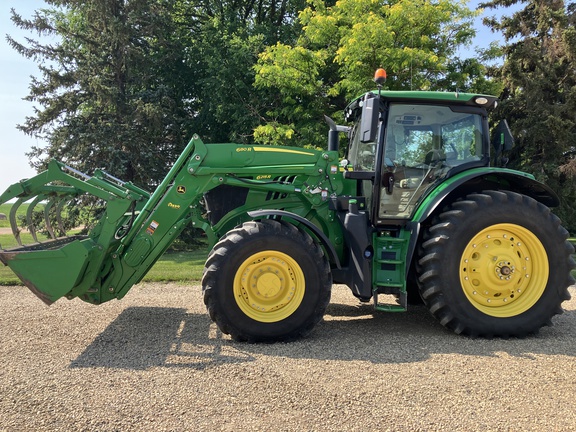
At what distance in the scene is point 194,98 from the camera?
19156 mm

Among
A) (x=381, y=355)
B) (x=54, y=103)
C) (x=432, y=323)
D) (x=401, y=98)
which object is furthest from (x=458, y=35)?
(x=54, y=103)

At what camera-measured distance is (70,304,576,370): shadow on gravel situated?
4.31 metres

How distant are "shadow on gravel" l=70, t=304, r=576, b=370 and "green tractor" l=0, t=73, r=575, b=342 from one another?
0.24 meters

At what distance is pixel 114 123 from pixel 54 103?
2.28 m

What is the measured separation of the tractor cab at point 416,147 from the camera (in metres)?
5.34

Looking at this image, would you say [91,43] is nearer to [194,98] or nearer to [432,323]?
[194,98]

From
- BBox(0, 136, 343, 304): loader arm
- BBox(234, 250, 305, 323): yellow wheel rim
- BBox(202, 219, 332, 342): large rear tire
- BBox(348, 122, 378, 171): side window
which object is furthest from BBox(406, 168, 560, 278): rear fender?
BBox(234, 250, 305, 323): yellow wheel rim

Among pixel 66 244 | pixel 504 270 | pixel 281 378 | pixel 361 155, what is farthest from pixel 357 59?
pixel 281 378

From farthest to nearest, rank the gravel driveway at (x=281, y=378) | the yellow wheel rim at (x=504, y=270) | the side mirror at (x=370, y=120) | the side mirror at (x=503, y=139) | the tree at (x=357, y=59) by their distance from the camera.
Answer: the tree at (x=357, y=59) < the side mirror at (x=503, y=139) < the yellow wheel rim at (x=504, y=270) < the side mirror at (x=370, y=120) < the gravel driveway at (x=281, y=378)

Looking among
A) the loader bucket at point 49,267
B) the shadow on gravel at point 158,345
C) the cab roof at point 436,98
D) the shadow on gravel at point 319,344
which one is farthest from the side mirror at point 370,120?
the loader bucket at point 49,267

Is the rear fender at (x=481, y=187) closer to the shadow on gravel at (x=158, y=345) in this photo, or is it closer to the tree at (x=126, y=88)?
the shadow on gravel at (x=158, y=345)

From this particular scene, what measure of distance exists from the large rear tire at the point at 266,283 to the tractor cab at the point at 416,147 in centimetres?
112

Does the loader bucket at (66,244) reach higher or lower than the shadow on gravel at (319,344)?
higher

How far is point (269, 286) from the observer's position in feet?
15.7
